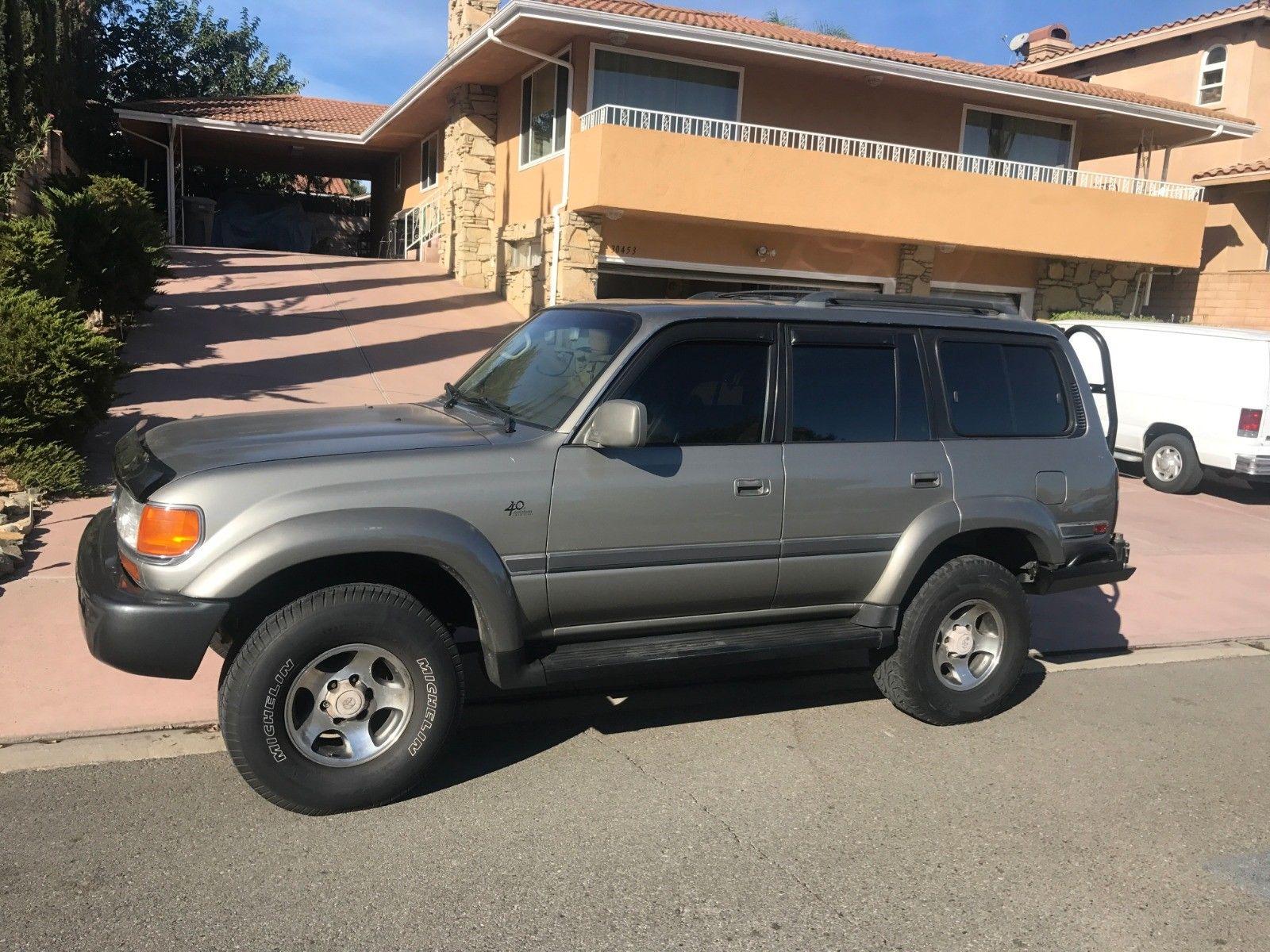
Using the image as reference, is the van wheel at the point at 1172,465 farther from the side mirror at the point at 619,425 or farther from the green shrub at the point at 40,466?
the green shrub at the point at 40,466

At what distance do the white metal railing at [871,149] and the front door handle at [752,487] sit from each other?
11380 mm

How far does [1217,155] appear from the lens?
77.5ft

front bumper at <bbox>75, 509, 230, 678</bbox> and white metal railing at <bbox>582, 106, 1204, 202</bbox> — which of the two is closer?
front bumper at <bbox>75, 509, 230, 678</bbox>

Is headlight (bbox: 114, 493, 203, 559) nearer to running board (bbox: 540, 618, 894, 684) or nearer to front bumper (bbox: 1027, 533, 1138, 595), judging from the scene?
running board (bbox: 540, 618, 894, 684)

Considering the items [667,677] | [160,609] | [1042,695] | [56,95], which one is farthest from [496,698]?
A: [56,95]

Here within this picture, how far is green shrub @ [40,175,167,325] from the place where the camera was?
38.4 feet

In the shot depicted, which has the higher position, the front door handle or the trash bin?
the trash bin

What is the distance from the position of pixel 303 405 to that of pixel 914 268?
467 inches

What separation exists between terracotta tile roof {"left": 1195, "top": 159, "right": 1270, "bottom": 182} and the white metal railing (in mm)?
1966

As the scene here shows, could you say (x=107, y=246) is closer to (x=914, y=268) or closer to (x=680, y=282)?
(x=680, y=282)

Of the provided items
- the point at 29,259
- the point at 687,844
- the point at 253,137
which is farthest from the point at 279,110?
the point at 687,844

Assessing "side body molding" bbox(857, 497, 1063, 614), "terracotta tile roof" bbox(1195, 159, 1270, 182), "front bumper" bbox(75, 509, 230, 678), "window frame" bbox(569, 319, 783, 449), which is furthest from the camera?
"terracotta tile roof" bbox(1195, 159, 1270, 182)

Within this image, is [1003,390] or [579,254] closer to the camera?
[1003,390]

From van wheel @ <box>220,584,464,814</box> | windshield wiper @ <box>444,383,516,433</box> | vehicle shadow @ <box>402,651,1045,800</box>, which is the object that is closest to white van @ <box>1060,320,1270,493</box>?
vehicle shadow @ <box>402,651,1045,800</box>
